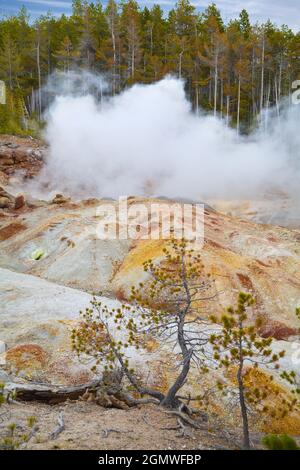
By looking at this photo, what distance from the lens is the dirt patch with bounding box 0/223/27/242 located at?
1952 cm

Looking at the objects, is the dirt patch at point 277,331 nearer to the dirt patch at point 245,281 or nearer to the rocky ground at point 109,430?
the dirt patch at point 245,281

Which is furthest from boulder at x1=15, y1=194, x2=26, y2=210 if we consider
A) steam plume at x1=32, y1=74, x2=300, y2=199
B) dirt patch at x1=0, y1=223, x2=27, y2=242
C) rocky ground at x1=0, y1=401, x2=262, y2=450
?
rocky ground at x1=0, y1=401, x2=262, y2=450

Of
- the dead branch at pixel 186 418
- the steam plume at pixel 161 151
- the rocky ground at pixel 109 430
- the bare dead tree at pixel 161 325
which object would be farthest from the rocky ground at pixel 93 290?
the steam plume at pixel 161 151

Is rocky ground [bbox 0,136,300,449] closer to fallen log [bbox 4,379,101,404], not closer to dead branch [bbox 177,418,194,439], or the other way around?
dead branch [bbox 177,418,194,439]

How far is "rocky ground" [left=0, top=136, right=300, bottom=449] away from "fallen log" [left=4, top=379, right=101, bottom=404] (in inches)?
7.6

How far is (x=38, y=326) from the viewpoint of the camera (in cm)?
1062

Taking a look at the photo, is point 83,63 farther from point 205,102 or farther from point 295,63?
point 295,63

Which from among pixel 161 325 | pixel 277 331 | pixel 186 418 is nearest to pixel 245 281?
pixel 277 331

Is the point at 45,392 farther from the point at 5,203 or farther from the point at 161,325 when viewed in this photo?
the point at 5,203

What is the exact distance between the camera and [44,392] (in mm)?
7672

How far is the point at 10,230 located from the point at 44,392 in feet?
43.4

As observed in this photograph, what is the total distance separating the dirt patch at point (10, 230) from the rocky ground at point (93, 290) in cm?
4
